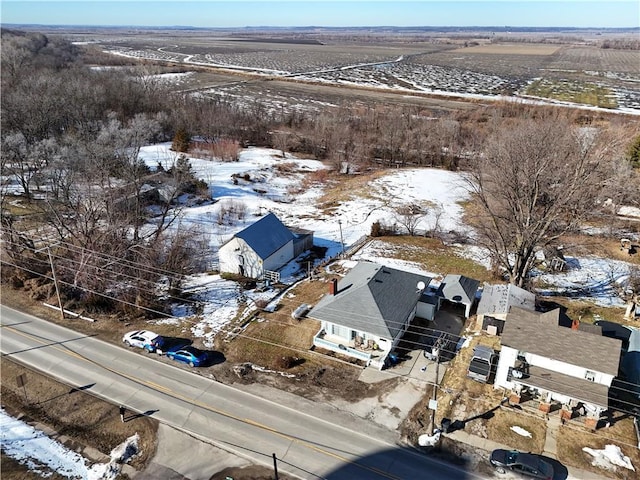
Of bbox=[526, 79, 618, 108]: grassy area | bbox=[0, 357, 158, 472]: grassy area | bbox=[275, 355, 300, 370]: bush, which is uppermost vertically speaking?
bbox=[526, 79, 618, 108]: grassy area

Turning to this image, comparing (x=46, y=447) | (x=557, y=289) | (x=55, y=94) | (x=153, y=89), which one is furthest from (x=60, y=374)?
(x=153, y=89)

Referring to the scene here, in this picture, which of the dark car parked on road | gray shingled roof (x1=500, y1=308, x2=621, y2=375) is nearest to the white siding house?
gray shingled roof (x1=500, y1=308, x2=621, y2=375)

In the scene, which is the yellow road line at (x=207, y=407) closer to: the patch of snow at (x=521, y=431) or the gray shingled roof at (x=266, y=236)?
the patch of snow at (x=521, y=431)

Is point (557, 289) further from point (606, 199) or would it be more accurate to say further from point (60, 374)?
point (60, 374)

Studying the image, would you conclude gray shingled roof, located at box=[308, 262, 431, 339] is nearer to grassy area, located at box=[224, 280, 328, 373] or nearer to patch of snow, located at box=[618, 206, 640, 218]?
grassy area, located at box=[224, 280, 328, 373]

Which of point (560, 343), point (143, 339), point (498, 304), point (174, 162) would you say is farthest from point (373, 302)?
point (174, 162)

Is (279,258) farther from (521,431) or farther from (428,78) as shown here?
(428,78)
